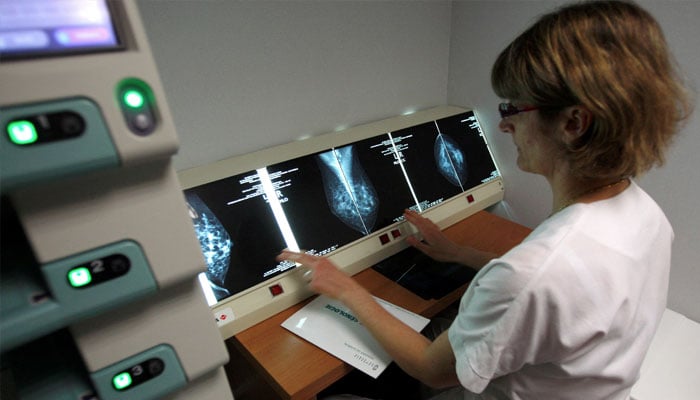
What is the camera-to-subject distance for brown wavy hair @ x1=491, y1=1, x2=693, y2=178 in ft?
2.39

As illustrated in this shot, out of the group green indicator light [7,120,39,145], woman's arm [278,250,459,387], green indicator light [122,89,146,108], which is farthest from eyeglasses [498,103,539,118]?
green indicator light [7,120,39,145]

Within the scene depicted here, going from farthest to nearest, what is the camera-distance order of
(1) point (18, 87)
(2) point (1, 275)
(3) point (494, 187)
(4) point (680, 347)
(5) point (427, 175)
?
(3) point (494, 187)
(5) point (427, 175)
(4) point (680, 347)
(2) point (1, 275)
(1) point (18, 87)

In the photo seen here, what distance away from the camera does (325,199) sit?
1.40 m

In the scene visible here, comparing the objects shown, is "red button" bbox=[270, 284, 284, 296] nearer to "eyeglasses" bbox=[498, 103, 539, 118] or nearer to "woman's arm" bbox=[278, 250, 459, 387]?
"woman's arm" bbox=[278, 250, 459, 387]

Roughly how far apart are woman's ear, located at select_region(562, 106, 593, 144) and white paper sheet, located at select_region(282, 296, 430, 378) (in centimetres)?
63

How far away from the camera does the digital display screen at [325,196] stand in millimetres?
1210

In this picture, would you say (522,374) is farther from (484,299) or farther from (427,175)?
(427,175)

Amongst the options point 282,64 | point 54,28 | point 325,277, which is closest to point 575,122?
point 325,277

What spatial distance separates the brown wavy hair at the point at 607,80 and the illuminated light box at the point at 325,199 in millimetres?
753

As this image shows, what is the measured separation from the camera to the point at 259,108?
4.85 feet

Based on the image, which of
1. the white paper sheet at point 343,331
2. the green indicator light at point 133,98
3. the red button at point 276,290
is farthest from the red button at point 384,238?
the green indicator light at point 133,98

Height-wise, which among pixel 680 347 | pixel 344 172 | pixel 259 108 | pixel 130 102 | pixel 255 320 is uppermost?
pixel 259 108

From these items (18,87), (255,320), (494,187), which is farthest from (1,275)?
(494,187)

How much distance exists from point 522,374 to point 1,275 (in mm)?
932
